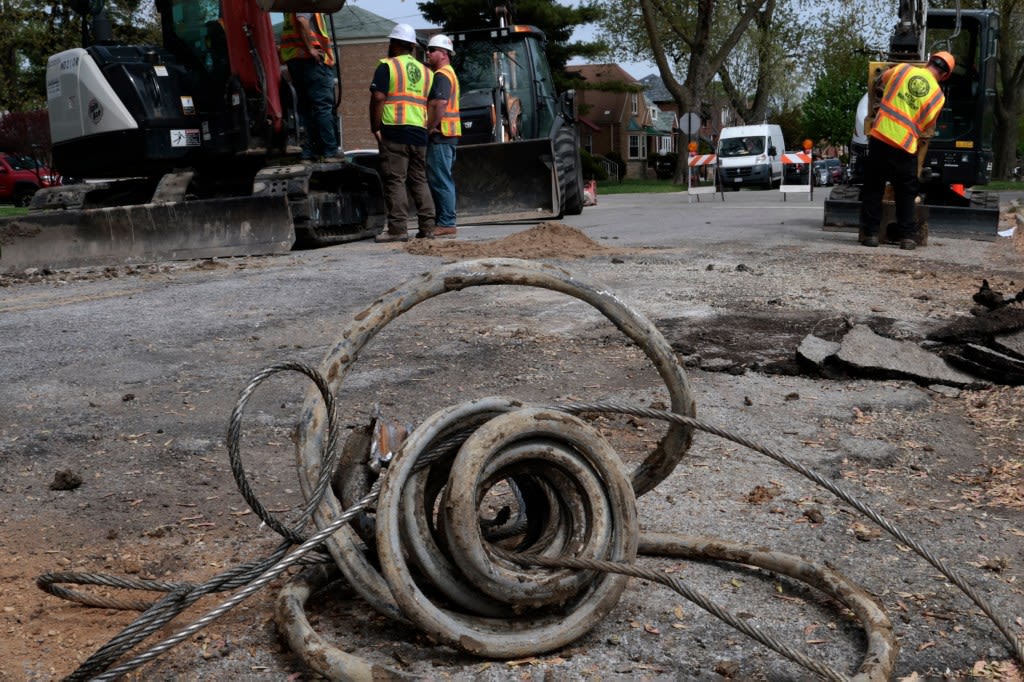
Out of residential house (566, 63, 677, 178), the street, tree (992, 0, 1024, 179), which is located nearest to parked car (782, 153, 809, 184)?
tree (992, 0, 1024, 179)

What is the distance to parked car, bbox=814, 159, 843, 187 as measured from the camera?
43.2m

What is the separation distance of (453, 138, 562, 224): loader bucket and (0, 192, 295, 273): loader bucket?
3761mm

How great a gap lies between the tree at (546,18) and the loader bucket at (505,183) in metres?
23.8

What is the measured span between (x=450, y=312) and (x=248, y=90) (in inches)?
216

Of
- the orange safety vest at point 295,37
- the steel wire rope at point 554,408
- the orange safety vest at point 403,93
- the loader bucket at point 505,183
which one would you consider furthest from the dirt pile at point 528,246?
the steel wire rope at point 554,408

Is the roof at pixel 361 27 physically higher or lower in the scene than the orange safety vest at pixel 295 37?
higher

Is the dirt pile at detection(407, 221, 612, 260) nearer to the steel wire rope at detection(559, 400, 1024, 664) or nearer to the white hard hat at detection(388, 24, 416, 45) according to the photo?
the white hard hat at detection(388, 24, 416, 45)

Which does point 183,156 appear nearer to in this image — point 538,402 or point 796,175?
point 538,402

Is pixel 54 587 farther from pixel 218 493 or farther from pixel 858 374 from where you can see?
pixel 858 374

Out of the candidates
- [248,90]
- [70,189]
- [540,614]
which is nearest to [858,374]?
[540,614]

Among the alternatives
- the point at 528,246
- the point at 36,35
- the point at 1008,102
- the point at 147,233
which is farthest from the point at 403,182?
the point at 1008,102

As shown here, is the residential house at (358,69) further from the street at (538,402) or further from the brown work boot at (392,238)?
the street at (538,402)

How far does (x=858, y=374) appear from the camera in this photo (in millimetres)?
5023

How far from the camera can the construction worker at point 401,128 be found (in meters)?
11.4
